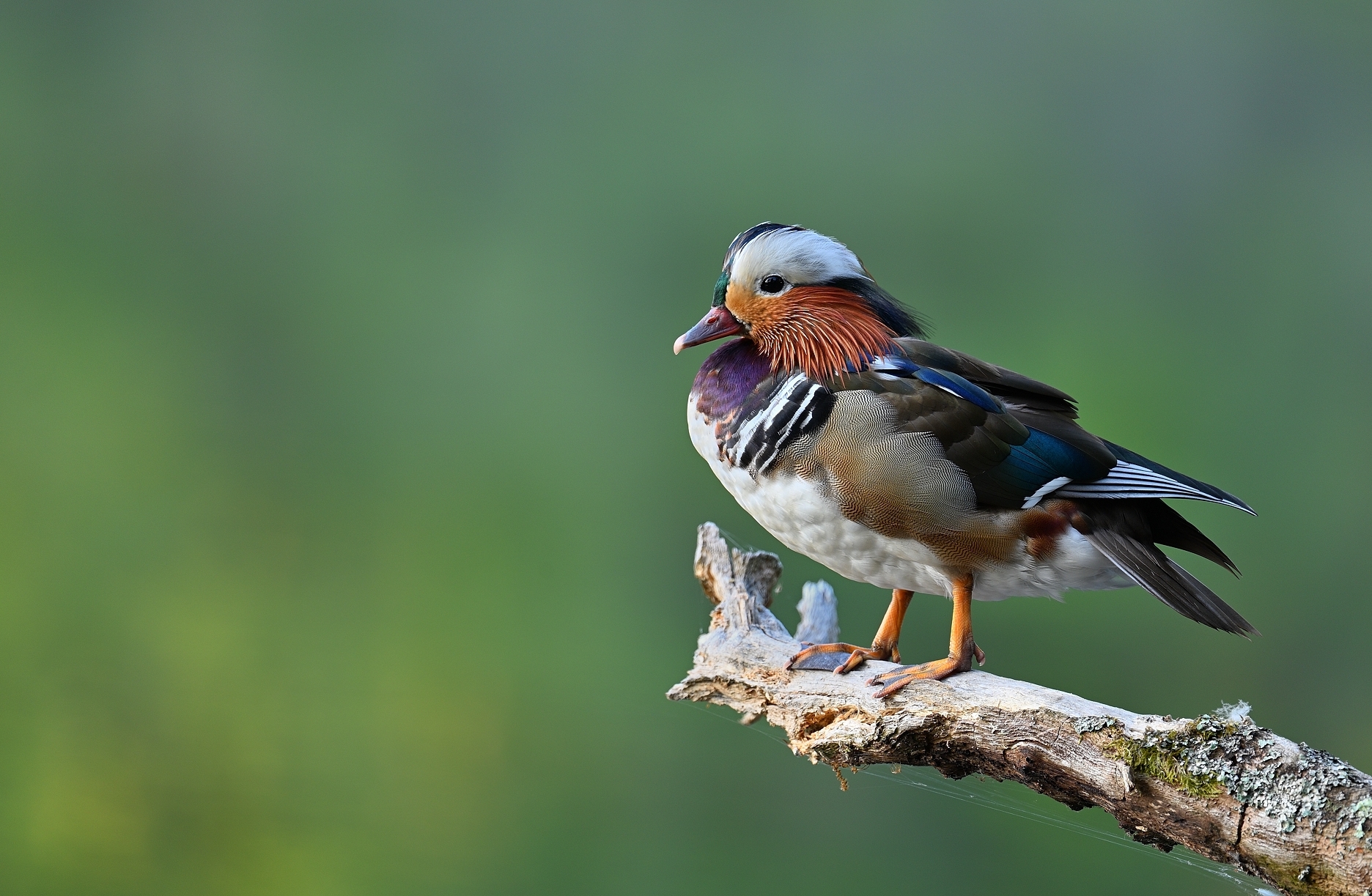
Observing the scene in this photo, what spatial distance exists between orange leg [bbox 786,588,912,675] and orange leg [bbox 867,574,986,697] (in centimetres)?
5

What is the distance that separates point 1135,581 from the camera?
3.83 feet

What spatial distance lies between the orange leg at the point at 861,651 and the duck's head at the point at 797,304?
1.01 ft

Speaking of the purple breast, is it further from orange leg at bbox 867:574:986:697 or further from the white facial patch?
orange leg at bbox 867:574:986:697

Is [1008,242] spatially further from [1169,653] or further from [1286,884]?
[1286,884]

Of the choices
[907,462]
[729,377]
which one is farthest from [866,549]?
[729,377]

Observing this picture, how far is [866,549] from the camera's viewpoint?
121 centimetres

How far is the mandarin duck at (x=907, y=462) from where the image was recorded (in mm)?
1167

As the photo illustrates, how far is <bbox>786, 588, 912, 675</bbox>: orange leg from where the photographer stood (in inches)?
51.1

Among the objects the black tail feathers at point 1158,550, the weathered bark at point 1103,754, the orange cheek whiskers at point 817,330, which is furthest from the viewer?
the orange cheek whiskers at point 817,330

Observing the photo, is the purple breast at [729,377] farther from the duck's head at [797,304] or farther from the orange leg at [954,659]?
the orange leg at [954,659]

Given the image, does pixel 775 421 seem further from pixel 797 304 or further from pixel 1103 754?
pixel 1103 754

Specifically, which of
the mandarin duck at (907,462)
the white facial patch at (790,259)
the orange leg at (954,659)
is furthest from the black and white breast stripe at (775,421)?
the orange leg at (954,659)

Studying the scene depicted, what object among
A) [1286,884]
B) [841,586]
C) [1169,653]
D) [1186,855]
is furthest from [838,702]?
[1169,653]

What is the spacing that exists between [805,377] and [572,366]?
1.18m
